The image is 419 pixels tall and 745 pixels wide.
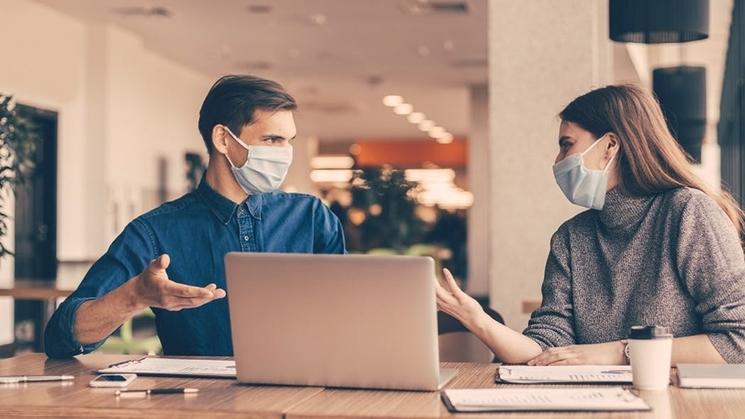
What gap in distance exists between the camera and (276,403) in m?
1.86

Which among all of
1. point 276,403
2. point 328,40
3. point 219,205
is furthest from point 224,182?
point 328,40

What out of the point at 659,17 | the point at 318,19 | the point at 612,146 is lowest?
the point at 612,146

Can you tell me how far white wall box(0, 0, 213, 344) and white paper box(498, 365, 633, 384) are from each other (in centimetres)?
721

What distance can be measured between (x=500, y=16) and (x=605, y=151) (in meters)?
1.76

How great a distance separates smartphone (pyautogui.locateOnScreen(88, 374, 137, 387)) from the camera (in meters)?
2.07

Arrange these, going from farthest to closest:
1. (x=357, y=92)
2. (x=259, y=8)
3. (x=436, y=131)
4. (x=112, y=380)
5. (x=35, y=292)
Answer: (x=436, y=131) → (x=357, y=92) → (x=259, y=8) → (x=35, y=292) → (x=112, y=380)

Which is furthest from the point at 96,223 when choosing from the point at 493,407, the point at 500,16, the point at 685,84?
the point at 493,407

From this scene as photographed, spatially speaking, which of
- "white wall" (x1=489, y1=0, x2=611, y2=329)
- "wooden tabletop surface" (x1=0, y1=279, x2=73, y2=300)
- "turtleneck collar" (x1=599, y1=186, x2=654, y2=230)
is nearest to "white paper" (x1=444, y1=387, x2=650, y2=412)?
"turtleneck collar" (x1=599, y1=186, x2=654, y2=230)

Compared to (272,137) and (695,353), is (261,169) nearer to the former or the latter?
(272,137)

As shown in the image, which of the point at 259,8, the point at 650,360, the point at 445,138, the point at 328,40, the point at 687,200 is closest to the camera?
the point at 650,360

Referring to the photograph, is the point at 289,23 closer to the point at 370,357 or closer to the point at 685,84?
the point at 685,84

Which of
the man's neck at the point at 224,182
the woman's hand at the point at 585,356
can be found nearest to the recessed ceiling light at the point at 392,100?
the man's neck at the point at 224,182

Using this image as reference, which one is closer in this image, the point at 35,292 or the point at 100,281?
the point at 100,281

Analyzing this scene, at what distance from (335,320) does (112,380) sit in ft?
1.62
